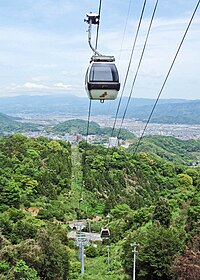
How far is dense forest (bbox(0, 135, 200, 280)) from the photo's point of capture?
1559cm

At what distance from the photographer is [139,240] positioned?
16.4 meters

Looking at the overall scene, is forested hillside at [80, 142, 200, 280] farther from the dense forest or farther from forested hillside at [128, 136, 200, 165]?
forested hillside at [128, 136, 200, 165]

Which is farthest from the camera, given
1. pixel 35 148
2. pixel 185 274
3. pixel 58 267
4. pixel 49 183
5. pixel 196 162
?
pixel 196 162

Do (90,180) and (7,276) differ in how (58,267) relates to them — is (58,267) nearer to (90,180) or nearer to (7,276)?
(7,276)

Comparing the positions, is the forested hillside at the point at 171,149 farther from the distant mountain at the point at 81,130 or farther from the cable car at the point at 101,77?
the cable car at the point at 101,77

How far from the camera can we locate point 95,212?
104 feet

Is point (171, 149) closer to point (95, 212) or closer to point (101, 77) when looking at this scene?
point (95, 212)

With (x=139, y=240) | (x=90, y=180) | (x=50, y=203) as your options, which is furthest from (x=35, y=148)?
(x=139, y=240)

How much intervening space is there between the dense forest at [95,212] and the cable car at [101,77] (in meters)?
8.52

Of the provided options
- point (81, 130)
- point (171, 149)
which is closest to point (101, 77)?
point (171, 149)

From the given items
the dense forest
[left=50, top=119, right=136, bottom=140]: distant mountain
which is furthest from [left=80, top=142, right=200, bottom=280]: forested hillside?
[left=50, top=119, right=136, bottom=140]: distant mountain

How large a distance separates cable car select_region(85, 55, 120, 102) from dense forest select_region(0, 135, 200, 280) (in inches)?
335

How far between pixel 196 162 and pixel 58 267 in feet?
201

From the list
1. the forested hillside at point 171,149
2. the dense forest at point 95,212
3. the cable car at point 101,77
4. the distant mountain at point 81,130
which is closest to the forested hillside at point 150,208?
the dense forest at point 95,212
